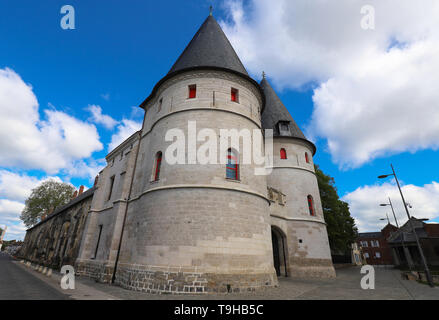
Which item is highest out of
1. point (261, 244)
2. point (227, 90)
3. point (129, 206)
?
point (227, 90)

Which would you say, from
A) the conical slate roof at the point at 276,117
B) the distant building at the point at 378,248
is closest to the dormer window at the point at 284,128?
the conical slate roof at the point at 276,117

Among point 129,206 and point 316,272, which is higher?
point 129,206

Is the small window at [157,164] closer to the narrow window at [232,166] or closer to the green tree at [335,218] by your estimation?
the narrow window at [232,166]

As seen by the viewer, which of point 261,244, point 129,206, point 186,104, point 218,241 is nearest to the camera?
point 218,241

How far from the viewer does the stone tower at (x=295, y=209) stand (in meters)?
16.1

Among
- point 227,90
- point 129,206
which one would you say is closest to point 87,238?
point 129,206

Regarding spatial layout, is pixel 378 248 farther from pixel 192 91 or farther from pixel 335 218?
pixel 192 91

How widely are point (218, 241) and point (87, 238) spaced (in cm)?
1192

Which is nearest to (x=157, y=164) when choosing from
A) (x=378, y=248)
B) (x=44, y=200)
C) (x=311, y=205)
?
(x=311, y=205)

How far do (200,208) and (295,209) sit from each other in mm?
10809

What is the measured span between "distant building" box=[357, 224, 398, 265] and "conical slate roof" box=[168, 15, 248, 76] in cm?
5770

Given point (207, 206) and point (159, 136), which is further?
point (159, 136)

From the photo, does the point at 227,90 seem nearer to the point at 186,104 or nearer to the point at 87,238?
the point at 186,104
